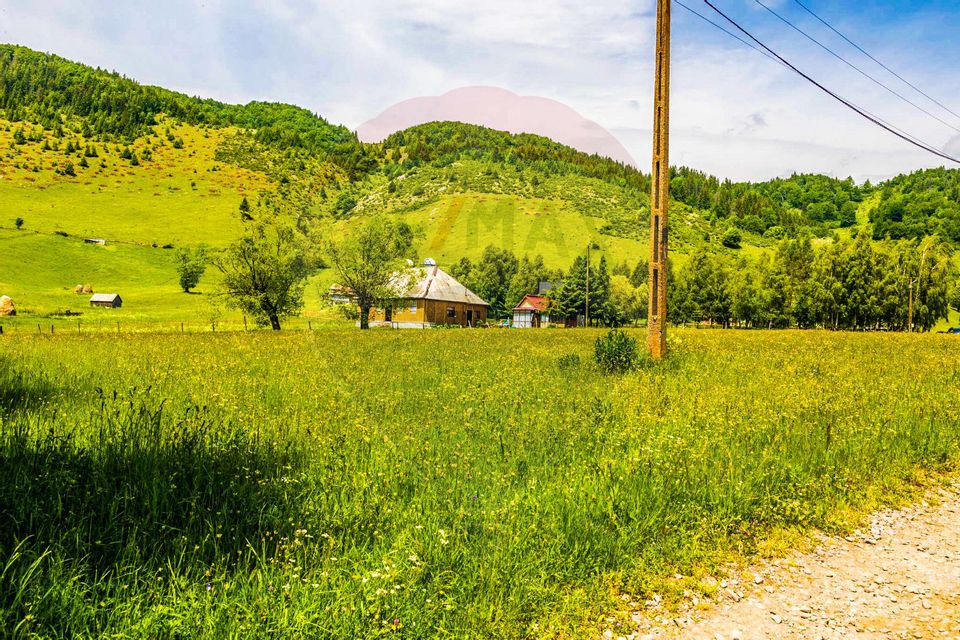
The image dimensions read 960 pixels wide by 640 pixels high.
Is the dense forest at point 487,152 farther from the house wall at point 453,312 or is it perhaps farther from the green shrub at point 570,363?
the house wall at point 453,312

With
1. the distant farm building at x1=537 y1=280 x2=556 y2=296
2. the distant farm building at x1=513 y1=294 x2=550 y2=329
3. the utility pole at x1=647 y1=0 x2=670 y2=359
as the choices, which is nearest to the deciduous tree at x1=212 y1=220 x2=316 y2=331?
the utility pole at x1=647 y1=0 x2=670 y2=359

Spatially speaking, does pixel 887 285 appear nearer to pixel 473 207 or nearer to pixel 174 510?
pixel 473 207

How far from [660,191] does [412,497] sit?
40.3 feet

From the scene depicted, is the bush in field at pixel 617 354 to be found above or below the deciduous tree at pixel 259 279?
below

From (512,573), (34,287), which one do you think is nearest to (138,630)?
(512,573)

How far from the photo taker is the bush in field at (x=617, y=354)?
14282mm

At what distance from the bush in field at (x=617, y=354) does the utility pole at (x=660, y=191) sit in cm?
66

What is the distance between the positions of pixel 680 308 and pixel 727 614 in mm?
88823

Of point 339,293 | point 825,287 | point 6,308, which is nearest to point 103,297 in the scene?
point 6,308

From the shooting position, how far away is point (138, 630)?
3234 millimetres

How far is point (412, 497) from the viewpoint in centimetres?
554

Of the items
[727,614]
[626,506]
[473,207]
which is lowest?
[727,614]

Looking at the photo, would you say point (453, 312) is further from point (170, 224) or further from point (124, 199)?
point (124, 199)

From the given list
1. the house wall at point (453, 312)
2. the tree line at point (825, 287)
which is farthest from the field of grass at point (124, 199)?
the tree line at point (825, 287)
